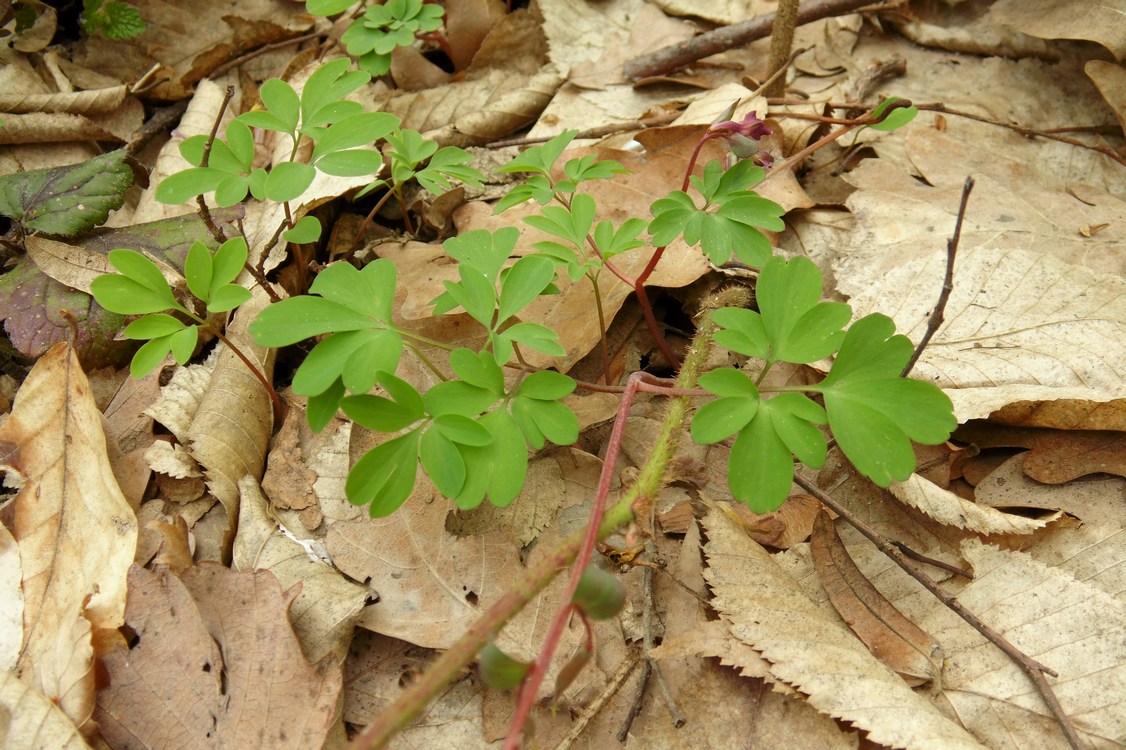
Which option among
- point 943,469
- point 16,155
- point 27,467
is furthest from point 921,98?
point 16,155

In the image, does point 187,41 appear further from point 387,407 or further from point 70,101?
point 387,407

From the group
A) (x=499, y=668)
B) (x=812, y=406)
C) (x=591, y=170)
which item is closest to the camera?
(x=499, y=668)

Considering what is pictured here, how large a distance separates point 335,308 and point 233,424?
0.69 metres

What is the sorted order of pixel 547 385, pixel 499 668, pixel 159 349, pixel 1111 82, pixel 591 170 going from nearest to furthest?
pixel 499 668 → pixel 547 385 → pixel 159 349 → pixel 591 170 → pixel 1111 82

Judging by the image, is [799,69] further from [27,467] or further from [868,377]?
[27,467]

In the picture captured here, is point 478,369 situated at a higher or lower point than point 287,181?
lower

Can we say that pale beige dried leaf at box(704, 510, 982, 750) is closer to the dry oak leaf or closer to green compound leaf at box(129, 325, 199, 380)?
the dry oak leaf

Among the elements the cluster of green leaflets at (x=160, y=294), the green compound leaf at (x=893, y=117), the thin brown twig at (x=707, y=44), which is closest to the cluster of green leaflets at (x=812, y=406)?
the green compound leaf at (x=893, y=117)

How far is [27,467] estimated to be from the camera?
1915 millimetres

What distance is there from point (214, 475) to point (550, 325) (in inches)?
39.6

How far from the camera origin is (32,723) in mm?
1527

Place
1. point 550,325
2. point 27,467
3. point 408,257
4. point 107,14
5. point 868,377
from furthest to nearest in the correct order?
point 107,14, point 408,257, point 550,325, point 27,467, point 868,377

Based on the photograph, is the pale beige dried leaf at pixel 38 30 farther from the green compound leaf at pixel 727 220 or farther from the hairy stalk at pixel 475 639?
the hairy stalk at pixel 475 639

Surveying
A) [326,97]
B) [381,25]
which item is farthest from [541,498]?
[381,25]
